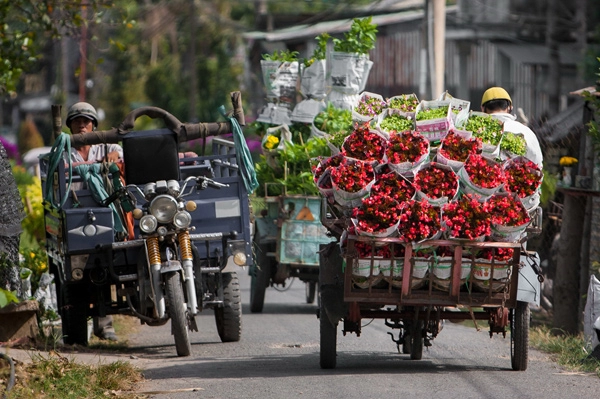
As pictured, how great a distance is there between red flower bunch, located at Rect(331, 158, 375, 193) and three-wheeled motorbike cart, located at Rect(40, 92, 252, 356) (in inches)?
72.0

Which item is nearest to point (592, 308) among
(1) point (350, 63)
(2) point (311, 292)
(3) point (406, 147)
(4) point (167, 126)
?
(3) point (406, 147)

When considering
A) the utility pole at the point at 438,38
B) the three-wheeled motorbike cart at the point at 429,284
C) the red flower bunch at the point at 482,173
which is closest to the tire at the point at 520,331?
the three-wheeled motorbike cart at the point at 429,284

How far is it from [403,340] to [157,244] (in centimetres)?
228

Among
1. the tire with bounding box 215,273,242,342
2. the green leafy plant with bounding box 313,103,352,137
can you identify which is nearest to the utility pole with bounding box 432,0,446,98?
the green leafy plant with bounding box 313,103,352,137

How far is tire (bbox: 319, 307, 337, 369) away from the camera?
8.34 meters

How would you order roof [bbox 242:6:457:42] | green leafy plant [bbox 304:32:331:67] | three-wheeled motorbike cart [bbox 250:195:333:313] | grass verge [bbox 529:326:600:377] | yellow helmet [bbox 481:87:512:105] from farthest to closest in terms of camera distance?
roof [bbox 242:6:457:42] → green leafy plant [bbox 304:32:331:67] → three-wheeled motorbike cart [bbox 250:195:333:313] → yellow helmet [bbox 481:87:512:105] → grass verge [bbox 529:326:600:377]

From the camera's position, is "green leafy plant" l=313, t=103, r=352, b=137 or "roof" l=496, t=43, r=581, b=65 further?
"roof" l=496, t=43, r=581, b=65

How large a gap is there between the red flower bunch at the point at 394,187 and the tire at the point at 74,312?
12.4 ft

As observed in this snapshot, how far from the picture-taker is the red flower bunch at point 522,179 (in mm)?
7844

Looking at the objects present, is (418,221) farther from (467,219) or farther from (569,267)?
(569,267)

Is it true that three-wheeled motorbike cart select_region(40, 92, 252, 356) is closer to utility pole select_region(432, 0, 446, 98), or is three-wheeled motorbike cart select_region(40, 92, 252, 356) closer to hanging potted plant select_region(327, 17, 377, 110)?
hanging potted plant select_region(327, 17, 377, 110)

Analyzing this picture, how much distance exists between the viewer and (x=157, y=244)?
9.23 m

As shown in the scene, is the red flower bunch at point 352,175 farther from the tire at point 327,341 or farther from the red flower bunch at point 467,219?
the tire at point 327,341

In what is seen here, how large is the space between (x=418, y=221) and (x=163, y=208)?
2.52 m
